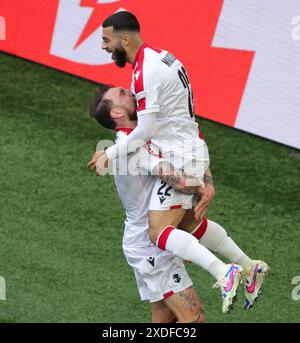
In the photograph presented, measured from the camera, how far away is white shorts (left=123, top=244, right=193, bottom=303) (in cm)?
759

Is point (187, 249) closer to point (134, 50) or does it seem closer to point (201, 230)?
point (201, 230)

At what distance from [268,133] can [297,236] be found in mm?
1291

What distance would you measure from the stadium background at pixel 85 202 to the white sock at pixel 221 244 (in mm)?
872

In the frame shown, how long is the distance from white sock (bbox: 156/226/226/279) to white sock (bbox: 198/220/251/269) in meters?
0.50

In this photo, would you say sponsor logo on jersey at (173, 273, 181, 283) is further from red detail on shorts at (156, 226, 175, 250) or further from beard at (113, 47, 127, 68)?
beard at (113, 47, 127, 68)

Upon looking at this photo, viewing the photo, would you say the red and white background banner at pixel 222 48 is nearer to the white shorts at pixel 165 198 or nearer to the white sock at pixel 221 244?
the white sock at pixel 221 244

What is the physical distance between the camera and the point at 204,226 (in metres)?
7.88

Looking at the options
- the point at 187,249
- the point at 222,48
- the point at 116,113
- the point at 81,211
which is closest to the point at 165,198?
the point at 187,249

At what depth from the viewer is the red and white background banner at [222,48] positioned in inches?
407

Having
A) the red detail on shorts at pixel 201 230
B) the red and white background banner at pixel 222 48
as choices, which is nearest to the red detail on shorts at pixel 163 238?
the red detail on shorts at pixel 201 230

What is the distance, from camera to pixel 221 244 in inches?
309

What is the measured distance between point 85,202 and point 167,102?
280cm

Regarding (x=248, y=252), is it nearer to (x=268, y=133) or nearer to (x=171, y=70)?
(x=268, y=133)

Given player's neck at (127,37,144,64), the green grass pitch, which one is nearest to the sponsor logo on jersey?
the green grass pitch
